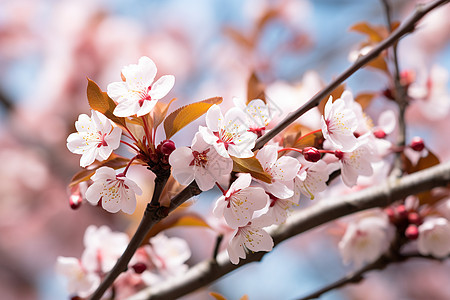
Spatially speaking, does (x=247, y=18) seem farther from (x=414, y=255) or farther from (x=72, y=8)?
(x=414, y=255)

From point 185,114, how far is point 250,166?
0.33 feet

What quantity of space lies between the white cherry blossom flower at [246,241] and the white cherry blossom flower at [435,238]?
15.7 inches

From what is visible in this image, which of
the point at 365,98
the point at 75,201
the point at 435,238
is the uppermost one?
the point at 75,201

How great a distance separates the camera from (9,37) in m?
3.36

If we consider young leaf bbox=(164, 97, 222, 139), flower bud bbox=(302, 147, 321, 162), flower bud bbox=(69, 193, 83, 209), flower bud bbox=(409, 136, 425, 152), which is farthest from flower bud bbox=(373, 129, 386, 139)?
flower bud bbox=(69, 193, 83, 209)

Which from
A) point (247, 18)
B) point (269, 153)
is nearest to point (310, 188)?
point (269, 153)

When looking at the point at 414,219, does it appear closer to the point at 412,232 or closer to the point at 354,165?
the point at 412,232

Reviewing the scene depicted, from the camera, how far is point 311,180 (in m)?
0.58

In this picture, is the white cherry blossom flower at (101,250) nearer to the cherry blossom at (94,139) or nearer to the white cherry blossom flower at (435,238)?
the cherry blossom at (94,139)

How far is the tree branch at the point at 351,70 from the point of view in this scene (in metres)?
0.50

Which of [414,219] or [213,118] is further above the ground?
[213,118]

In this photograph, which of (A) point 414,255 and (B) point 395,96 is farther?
(B) point 395,96

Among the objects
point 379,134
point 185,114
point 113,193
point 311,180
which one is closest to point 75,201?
point 113,193

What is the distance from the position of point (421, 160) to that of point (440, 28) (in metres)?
3.21
